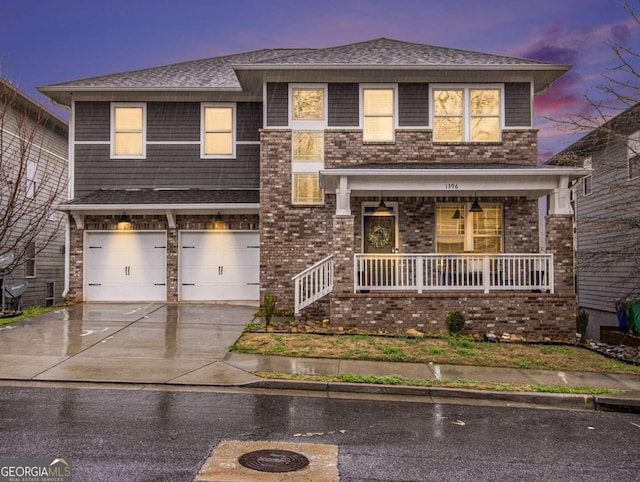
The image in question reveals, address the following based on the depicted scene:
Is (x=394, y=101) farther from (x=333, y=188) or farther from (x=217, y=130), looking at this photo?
(x=217, y=130)

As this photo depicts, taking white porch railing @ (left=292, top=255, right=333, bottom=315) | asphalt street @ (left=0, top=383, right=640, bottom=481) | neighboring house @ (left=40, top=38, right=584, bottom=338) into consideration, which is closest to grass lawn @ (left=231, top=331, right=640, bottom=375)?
neighboring house @ (left=40, top=38, right=584, bottom=338)

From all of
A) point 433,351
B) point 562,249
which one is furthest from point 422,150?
point 433,351

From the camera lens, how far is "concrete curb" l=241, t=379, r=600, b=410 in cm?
779

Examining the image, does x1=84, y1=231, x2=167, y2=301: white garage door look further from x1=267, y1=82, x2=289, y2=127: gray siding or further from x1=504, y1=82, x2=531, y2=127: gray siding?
x1=504, y1=82, x2=531, y2=127: gray siding

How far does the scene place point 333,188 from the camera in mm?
15094

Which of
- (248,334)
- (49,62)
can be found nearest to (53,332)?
(248,334)

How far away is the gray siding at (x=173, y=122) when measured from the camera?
1730 cm

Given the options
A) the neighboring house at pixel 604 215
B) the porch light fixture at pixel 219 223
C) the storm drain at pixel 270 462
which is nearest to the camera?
the storm drain at pixel 270 462

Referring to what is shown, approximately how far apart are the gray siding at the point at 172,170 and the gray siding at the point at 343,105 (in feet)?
9.29

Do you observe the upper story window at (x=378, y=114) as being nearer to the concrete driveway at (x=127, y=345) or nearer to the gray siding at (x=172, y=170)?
the gray siding at (x=172, y=170)

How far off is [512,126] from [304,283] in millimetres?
7347

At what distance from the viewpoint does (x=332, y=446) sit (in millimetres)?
5508

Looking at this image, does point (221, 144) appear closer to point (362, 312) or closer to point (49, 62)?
point (362, 312)

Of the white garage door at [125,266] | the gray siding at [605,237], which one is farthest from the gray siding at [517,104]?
the white garage door at [125,266]
